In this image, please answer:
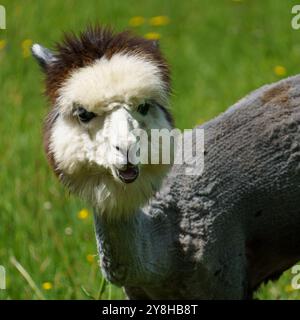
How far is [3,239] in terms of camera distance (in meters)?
4.46

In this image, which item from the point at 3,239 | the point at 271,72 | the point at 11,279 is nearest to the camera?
the point at 11,279

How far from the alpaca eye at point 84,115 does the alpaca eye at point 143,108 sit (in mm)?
122

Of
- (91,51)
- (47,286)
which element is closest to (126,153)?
(91,51)

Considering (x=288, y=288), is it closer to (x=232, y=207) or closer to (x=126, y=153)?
(x=232, y=207)

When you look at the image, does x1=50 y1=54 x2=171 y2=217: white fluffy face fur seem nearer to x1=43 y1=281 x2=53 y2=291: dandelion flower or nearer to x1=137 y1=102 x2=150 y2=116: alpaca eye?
x1=137 y1=102 x2=150 y2=116: alpaca eye

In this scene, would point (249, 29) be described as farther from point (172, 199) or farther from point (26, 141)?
point (172, 199)

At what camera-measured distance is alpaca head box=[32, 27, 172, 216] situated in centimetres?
261

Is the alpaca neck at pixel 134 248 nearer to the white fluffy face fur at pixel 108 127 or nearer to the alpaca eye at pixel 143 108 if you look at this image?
the white fluffy face fur at pixel 108 127

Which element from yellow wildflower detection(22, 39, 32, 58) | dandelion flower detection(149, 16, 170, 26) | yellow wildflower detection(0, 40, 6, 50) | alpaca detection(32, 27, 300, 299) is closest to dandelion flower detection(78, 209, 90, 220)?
alpaca detection(32, 27, 300, 299)

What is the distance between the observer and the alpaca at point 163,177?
104 inches

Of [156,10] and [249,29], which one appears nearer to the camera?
[249,29]

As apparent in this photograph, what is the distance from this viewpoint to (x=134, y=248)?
2.92m
